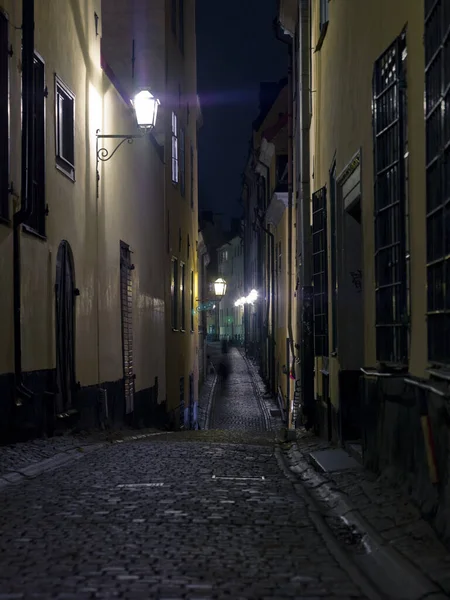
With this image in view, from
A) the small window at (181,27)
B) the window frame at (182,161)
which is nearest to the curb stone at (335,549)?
the window frame at (182,161)

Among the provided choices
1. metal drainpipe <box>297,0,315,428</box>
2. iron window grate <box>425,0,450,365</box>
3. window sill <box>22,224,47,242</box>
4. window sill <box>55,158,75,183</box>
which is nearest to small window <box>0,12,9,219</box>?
window sill <box>22,224,47,242</box>

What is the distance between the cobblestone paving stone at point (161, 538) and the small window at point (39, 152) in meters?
3.55

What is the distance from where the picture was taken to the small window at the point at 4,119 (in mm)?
9430

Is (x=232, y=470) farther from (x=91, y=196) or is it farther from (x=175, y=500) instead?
(x=91, y=196)

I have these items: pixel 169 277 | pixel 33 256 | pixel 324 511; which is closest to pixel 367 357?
pixel 324 511

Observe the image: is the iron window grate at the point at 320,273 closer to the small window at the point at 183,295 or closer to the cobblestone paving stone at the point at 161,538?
the cobblestone paving stone at the point at 161,538

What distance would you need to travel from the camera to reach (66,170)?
477 inches

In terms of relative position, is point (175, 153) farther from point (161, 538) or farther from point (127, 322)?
point (161, 538)

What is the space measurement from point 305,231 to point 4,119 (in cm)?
616

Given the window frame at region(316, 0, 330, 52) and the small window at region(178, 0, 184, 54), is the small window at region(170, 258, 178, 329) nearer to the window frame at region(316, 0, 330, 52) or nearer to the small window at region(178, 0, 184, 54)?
the small window at region(178, 0, 184, 54)

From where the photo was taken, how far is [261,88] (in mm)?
39969

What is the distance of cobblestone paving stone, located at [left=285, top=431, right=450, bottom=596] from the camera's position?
4.64 m

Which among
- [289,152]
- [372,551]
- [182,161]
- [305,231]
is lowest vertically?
[372,551]

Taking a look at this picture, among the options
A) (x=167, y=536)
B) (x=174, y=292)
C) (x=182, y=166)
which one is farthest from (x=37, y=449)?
(x=182, y=166)
